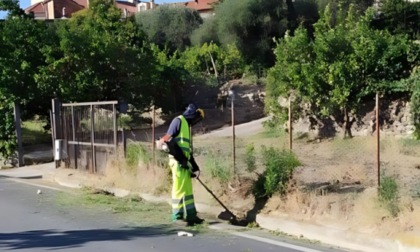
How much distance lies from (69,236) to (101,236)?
0.46 m

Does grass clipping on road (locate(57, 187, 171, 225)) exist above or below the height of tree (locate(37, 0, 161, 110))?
below

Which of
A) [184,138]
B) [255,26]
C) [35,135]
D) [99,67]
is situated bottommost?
[35,135]

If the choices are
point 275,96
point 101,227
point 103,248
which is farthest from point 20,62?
point 103,248

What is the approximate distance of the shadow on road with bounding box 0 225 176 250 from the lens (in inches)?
315

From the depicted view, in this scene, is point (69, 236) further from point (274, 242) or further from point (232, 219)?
point (274, 242)

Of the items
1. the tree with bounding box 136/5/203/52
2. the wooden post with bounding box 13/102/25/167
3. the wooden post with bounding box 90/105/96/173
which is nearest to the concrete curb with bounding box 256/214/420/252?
the wooden post with bounding box 90/105/96/173

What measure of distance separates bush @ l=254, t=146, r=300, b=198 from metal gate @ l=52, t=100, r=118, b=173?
5464 millimetres

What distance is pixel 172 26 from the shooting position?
52188 mm

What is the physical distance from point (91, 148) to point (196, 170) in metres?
6.67

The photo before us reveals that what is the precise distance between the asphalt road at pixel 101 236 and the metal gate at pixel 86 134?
12.3 feet

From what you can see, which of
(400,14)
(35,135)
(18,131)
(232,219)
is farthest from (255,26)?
(232,219)

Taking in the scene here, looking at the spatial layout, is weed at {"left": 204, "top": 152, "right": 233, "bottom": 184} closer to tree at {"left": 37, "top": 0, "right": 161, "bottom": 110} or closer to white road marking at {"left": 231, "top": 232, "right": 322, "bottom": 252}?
white road marking at {"left": 231, "top": 232, "right": 322, "bottom": 252}

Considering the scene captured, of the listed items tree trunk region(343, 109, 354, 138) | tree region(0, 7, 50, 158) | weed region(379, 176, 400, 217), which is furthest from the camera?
tree region(0, 7, 50, 158)

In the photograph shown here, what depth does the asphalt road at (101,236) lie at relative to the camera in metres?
7.66
